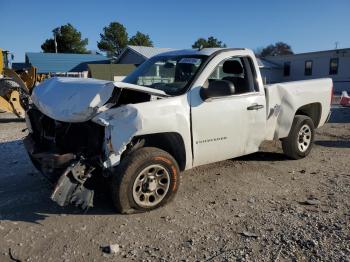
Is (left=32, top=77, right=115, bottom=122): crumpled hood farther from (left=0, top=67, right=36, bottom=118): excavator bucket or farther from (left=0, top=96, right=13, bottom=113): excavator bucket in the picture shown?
(left=0, top=96, right=13, bottom=113): excavator bucket

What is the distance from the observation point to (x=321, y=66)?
37000mm

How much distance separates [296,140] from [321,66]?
3303cm

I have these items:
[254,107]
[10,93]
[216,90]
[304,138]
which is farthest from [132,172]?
[10,93]

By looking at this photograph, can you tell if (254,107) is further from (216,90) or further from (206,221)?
(206,221)

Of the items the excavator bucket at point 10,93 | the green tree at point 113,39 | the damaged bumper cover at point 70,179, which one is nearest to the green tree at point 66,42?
the green tree at point 113,39

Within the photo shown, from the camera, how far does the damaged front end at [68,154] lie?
4.24 meters

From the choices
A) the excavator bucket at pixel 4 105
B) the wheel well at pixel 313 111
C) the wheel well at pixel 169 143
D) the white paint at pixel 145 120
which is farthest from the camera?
the excavator bucket at pixel 4 105

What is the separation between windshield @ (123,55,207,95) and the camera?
5302 millimetres

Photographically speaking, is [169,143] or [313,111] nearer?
[169,143]

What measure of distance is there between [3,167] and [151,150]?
353 cm

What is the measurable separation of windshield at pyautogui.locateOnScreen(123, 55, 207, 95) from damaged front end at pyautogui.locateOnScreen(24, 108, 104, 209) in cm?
123

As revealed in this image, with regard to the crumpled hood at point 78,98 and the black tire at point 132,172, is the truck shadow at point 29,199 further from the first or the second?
the crumpled hood at point 78,98

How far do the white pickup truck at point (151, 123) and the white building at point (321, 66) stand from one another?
31142 mm

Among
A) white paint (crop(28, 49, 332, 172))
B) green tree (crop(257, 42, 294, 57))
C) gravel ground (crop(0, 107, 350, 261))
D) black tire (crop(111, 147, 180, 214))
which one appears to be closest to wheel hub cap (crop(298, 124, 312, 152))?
white paint (crop(28, 49, 332, 172))
